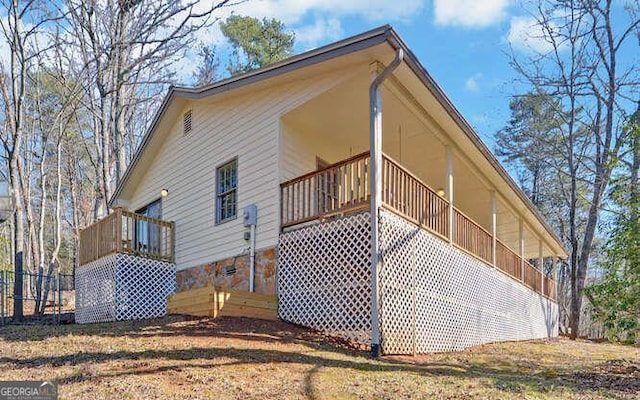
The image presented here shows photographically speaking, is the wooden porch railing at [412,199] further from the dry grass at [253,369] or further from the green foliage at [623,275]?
the green foliage at [623,275]

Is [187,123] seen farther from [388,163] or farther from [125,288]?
[388,163]

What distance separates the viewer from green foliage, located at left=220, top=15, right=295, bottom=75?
23.9 metres

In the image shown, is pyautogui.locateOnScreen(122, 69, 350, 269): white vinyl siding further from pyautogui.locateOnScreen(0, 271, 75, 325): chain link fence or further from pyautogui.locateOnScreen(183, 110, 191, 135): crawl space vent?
A: pyautogui.locateOnScreen(0, 271, 75, 325): chain link fence

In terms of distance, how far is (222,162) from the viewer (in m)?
10.9

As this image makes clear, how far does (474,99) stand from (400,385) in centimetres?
2238

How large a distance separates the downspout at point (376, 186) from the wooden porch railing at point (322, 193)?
0.28 m

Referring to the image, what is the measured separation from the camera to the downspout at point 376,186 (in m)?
7.21

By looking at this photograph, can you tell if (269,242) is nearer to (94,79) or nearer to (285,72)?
(285,72)

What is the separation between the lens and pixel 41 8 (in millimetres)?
13102

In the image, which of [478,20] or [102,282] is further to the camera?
[478,20]

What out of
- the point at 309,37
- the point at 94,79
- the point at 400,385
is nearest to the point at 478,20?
the point at 309,37

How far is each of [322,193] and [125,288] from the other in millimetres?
4887

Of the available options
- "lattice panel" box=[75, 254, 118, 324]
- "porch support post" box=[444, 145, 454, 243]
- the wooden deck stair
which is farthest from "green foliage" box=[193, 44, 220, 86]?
the wooden deck stair

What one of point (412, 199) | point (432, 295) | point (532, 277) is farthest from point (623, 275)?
point (532, 277)
